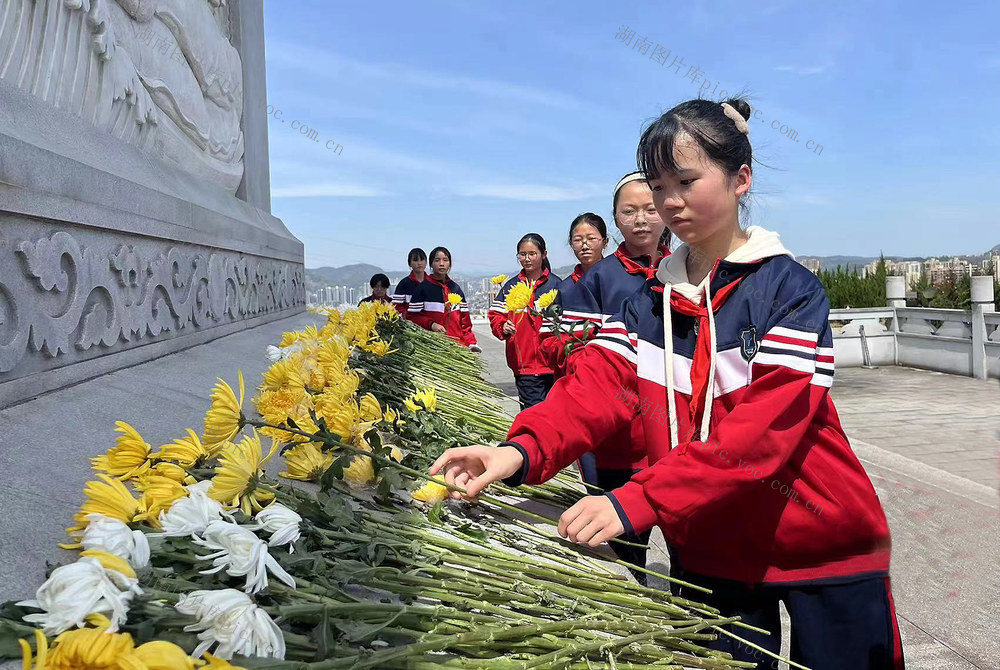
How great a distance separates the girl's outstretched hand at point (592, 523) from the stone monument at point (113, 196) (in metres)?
1.54

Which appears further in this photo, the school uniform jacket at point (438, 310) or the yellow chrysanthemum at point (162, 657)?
the school uniform jacket at point (438, 310)

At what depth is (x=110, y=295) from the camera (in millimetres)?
2420

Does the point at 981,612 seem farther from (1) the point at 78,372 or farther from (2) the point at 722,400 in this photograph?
(1) the point at 78,372

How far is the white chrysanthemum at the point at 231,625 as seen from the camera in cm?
79

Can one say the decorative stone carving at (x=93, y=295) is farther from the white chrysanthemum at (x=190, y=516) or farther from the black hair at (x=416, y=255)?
the black hair at (x=416, y=255)

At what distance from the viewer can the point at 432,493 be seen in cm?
142

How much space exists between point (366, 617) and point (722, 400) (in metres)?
0.83

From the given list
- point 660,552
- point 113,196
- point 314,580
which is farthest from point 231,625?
point 660,552

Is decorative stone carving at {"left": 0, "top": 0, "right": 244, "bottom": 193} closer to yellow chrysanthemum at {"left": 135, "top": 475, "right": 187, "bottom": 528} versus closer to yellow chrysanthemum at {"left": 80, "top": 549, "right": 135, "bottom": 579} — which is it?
yellow chrysanthemum at {"left": 135, "top": 475, "right": 187, "bottom": 528}

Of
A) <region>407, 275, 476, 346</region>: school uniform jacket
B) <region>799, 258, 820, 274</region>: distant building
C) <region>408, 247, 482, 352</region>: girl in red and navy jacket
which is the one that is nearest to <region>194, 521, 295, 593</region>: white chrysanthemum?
<region>799, 258, 820, 274</region>: distant building

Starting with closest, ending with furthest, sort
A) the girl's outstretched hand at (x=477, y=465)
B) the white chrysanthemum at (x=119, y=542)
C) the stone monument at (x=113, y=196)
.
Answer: the white chrysanthemum at (x=119, y=542) < the girl's outstretched hand at (x=477, y=465) < the stone monument at (x=113, y=196)

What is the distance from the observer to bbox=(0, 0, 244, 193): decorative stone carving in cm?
248

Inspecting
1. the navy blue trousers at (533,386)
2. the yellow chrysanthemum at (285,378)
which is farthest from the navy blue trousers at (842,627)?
the navy blue trousers at (533,386)

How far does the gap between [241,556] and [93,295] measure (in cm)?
182
